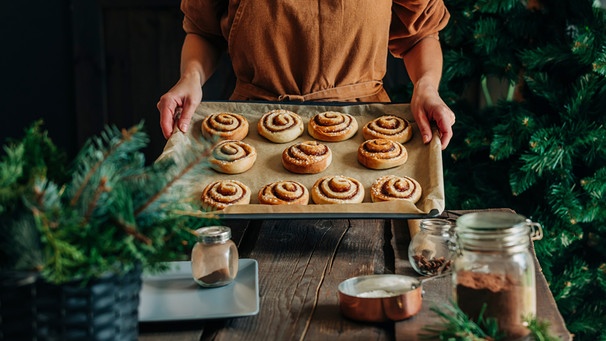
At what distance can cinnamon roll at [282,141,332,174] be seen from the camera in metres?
1.86

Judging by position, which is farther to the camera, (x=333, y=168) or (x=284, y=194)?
(x=333, y=168)

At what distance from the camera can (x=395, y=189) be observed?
1.73 m

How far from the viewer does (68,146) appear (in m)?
4.03

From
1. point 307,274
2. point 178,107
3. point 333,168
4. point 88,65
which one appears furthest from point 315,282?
point 88,65

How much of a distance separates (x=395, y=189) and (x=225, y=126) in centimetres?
48

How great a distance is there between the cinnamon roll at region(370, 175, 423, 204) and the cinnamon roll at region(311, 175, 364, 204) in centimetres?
4

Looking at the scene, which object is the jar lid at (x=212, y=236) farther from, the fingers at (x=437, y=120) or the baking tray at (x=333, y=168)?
the fingers at (x=437, y=120)

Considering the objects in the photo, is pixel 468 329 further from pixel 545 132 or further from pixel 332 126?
pixel 545 132

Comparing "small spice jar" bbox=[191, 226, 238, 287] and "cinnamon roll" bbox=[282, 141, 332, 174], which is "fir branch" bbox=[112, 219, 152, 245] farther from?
"cinnamon roll" bbox=[282, 141, 332, 174]

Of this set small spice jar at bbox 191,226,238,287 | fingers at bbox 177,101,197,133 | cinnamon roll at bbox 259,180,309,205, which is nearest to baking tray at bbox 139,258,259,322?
small spice jar at bbox 191,226,238,287

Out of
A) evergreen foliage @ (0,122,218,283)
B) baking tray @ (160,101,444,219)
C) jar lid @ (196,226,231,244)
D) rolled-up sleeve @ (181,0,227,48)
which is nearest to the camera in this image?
evergreen foliage @ (0,122,218,283)

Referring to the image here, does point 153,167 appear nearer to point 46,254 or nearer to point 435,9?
point 46,254

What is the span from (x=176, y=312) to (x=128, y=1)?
2.85 m

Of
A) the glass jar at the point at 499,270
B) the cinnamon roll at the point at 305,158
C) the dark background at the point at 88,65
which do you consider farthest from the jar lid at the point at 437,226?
the dark background at the point at 88,65
